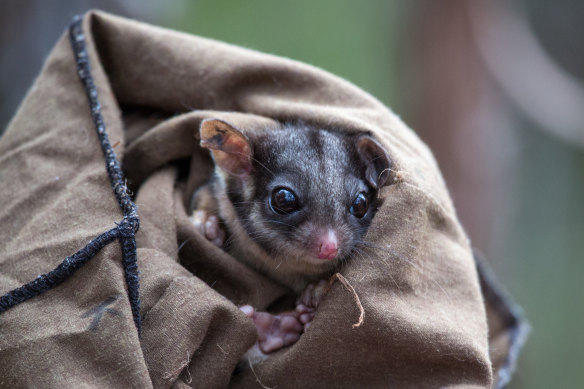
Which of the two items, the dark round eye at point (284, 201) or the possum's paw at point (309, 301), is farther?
the dark round eye at point (284, 201)

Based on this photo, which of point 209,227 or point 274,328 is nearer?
point 274,328

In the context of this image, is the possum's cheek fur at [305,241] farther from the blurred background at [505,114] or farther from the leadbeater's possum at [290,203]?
the blurred background at [505,114]

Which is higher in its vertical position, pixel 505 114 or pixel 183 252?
pixel 183 252

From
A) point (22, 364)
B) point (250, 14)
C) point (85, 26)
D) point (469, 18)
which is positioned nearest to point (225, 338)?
point (22, 364)

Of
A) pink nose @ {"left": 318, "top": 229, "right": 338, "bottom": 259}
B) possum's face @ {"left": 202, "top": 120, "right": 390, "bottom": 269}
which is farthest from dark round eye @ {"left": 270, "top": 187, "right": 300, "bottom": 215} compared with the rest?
pink nose @ {"left": 318, "top": 229, "right": 338, "bottom": 259}

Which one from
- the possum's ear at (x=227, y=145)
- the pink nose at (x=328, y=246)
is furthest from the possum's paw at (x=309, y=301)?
the possum's ear at (x=227, y=145)

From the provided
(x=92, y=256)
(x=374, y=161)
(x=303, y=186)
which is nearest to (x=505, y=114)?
(x=374, y=161)

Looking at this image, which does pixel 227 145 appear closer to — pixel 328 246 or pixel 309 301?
pixel 328 246
